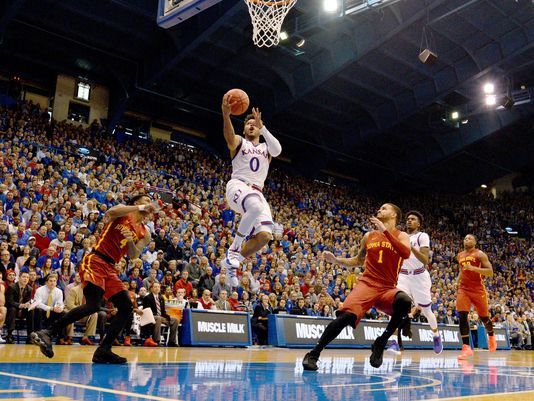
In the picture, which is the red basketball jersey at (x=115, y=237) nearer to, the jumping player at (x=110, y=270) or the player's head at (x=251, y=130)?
the jumping player at (x=110, y=270)

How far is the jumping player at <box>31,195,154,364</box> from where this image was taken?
6016 mm

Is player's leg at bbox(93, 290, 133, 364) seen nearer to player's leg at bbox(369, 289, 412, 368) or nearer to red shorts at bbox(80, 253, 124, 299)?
red shorts at bbox(80, 253, 124, 299)

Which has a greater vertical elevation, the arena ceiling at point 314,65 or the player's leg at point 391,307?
the arena ceiling at point 314,65

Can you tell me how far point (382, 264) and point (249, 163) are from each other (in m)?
2.07

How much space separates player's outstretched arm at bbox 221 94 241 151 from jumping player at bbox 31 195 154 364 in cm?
127

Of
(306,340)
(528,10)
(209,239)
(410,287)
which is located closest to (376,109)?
(528,10)

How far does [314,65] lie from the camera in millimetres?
23703

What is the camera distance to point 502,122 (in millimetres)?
27656

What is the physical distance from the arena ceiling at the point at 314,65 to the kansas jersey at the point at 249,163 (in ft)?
41.5

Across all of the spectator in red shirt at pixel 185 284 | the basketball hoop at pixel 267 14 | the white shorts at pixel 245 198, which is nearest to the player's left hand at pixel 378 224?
the white shorts at pixel 245 198

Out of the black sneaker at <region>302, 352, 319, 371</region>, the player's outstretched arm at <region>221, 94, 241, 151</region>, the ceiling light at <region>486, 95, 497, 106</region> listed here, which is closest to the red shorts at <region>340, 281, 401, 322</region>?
the black sneaker at <region>302, 352, 319, 371</region>

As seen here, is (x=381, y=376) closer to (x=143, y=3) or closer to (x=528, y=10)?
(x=143, y=3)

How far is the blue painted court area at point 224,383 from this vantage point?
12.4 ft

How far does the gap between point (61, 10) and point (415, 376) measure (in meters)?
19.0
